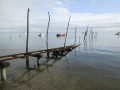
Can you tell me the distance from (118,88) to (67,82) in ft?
12.8

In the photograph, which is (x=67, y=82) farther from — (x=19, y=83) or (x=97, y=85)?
(x=19, y=83)

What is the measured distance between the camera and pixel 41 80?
374 inches

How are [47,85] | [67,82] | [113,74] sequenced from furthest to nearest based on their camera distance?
[113,74] < [67,82] < [47,85]

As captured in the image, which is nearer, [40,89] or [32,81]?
[40,89]

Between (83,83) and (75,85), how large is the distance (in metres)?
0.84

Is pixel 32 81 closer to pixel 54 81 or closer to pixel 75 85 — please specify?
pixel 54 81

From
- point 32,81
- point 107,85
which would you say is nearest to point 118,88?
point 107,85

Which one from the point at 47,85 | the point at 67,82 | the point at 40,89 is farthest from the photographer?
the point at 67,82

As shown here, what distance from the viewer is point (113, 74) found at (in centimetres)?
1143

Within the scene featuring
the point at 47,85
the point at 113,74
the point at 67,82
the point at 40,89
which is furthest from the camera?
the point at 113,74

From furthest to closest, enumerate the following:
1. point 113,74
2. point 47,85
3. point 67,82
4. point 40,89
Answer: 1. point 113,74
2. point 67,82
3. point 47,85
4. point 40,89

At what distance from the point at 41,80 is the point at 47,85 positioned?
1.19m

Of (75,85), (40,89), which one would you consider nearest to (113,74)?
(75,85)

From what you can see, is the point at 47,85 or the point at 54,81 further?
the point at 54,81
